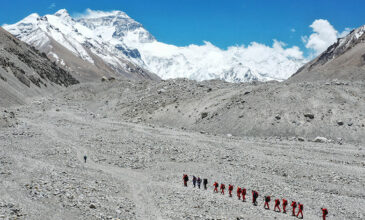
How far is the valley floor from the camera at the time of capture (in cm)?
2252

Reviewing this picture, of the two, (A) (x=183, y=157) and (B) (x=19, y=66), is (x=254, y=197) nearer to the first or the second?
(A) (x=183, y=157)

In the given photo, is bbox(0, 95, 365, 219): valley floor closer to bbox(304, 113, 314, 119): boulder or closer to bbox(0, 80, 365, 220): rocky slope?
bbox(0, 80, 365, 220): rocky slope

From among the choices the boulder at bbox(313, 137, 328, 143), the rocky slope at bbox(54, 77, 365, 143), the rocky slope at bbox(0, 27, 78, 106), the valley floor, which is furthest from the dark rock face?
the boulder at bbox(313, 137, 328, 143)

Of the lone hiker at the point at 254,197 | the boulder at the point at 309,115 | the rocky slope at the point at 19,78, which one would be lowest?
the lone hiker at the point at 254,197

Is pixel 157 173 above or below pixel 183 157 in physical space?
below

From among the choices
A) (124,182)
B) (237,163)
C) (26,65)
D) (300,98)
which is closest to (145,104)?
(300,98)

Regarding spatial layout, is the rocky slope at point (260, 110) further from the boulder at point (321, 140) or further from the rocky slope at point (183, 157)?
the boulder at point (321, 140)

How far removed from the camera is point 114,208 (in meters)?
22.1

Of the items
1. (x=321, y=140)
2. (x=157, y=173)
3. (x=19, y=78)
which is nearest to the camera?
(x=157, y=173)

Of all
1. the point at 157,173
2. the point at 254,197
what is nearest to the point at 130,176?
the point at 157,173

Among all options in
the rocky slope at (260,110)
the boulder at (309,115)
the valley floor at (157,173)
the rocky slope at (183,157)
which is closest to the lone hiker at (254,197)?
the rocky slope at (183,157)

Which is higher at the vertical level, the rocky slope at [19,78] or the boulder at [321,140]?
the rocky slope at [19,78]

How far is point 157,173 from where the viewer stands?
33.2 m

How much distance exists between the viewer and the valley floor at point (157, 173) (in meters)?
22.5
